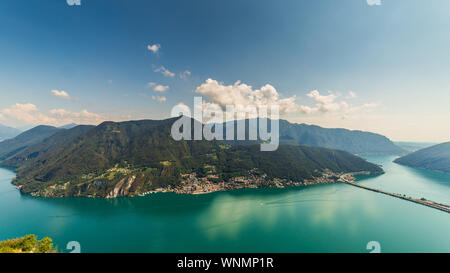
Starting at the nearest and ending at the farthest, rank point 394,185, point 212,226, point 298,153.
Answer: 1. point 212,226
2. point 394,185
3. point 298,153

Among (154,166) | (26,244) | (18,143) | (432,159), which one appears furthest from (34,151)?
(432,159)

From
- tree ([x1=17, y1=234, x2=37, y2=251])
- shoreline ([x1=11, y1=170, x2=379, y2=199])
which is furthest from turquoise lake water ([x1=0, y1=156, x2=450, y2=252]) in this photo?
tree ([x1=17, y1=234, x2=37, y2=251])

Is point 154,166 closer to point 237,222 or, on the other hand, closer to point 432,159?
point 237,222

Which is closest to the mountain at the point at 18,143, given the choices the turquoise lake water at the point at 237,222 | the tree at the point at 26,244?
the turquoise lake water at the point at 237,222

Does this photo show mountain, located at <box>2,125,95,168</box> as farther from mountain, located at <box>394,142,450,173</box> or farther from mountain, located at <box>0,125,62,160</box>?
mountain, located at <box>394,142,450,173</box>
